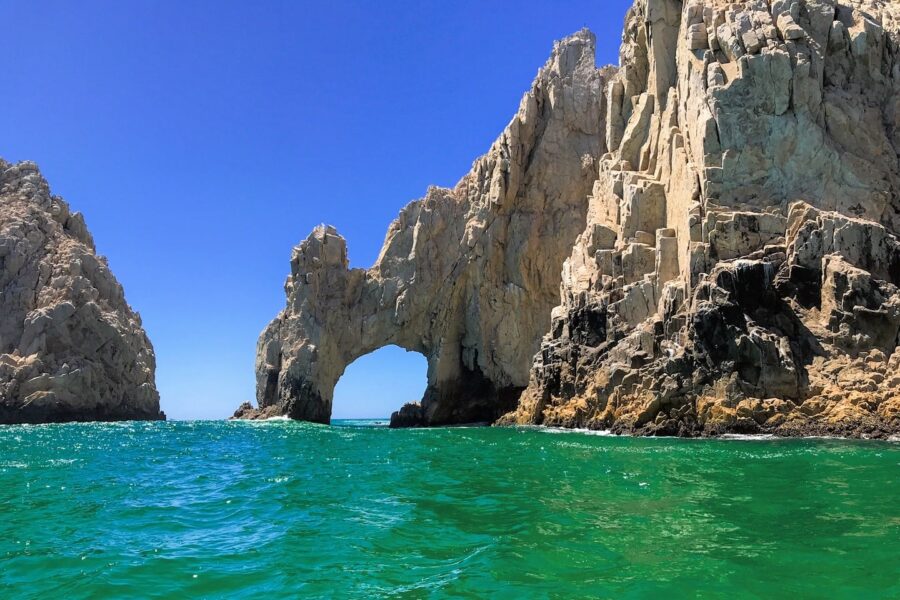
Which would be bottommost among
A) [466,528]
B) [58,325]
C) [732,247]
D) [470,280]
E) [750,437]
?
[466,528]

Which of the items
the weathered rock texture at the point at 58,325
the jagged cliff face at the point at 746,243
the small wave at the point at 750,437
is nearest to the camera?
the small wave at the point at 750,437

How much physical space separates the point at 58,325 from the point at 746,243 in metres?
64.8

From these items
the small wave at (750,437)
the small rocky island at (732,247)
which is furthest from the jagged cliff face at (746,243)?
the small wave at (750,437)

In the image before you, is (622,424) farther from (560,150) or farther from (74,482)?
(560,150)

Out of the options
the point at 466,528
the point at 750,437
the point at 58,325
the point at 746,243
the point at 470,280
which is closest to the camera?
the point at 466,528

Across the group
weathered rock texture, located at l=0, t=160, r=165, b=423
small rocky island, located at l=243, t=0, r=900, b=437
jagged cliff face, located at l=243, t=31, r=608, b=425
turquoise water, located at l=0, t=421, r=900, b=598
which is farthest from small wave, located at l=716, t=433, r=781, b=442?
weathered rock texture, located at l=0, t=160, r=165, b=423

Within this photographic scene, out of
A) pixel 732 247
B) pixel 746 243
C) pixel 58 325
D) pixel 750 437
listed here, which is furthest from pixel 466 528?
pixel 58 325

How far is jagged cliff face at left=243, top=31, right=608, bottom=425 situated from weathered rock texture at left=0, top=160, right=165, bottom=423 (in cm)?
1719

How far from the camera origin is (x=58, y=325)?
6619 cm

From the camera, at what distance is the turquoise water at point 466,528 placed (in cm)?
806

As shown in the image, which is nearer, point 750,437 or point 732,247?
point 750,437

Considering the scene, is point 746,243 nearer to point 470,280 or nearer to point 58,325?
point 470,280

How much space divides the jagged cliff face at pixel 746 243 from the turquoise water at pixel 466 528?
35.4ft

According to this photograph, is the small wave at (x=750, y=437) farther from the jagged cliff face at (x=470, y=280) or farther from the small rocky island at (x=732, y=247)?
the jagged cliff face at (x=470, y=280)
